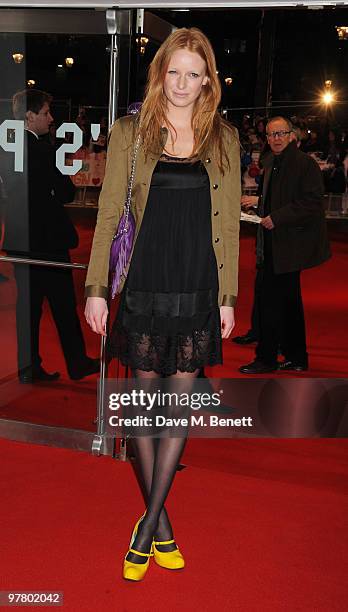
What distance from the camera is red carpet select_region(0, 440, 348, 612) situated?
95.6 inches

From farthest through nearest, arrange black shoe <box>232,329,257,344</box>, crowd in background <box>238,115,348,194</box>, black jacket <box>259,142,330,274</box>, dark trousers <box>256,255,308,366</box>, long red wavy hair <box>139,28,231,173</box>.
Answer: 1. black shoe <box>232,329,257,344</box>
2. crowd in background <box>238,115,348,194</box>
3. dark trousers <box>256,255,308,366</box>
4. black jacket <box>259,142,330,274</box>
5. long red wavy hair <box>139,28,231,173</box>

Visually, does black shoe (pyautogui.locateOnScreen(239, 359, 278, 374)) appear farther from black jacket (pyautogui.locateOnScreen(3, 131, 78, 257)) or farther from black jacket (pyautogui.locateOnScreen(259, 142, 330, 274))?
black jacket (pyautogui.locateOnScreen(3, 131, 78, 257))

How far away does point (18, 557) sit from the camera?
257 centimetres

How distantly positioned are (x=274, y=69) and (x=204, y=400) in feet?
8.11

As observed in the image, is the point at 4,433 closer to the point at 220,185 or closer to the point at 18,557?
the point at 18,557

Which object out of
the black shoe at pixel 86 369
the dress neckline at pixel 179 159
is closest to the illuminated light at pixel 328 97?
the black shoe at pixel 86 369

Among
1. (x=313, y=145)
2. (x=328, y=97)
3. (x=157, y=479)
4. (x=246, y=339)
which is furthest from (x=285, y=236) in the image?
(x=157, y=479)

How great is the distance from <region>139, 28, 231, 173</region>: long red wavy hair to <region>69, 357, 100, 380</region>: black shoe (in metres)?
1.31

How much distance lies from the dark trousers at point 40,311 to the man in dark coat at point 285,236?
57.2 inches

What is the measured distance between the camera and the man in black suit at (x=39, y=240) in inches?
130

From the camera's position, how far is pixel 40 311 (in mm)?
3699

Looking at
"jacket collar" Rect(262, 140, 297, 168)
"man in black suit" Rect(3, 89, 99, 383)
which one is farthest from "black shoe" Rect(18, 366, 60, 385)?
"jacket collar" Rect(262, 140, 297, 168)

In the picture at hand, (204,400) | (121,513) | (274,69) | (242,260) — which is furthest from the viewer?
(242,260)

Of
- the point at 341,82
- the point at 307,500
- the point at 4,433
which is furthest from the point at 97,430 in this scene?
the point at 341,82
